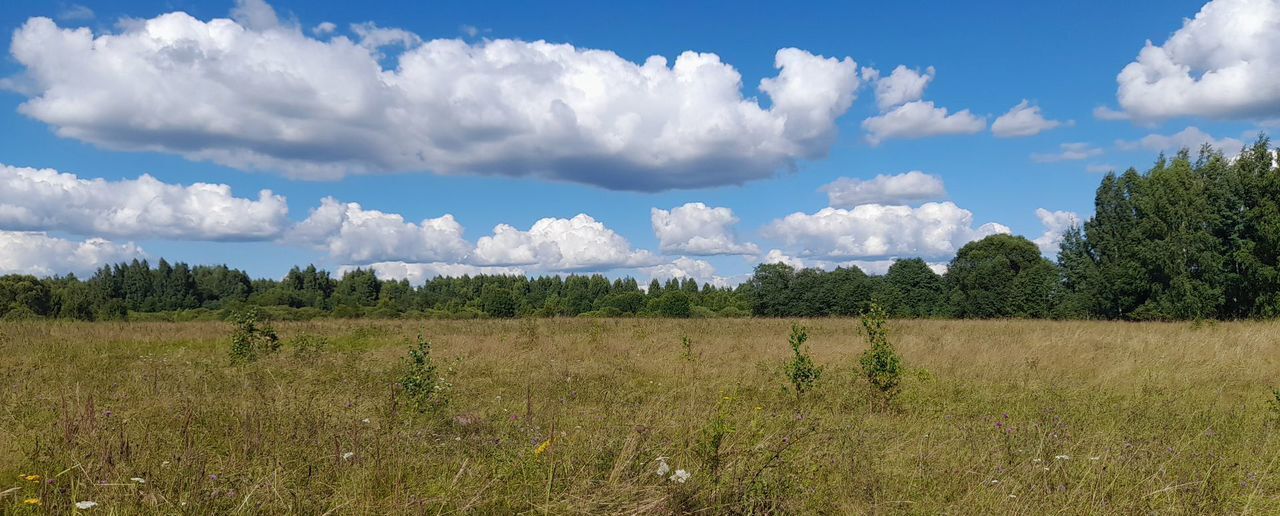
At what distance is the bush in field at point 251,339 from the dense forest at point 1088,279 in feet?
37.8

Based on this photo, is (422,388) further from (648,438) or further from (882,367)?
(882,367)

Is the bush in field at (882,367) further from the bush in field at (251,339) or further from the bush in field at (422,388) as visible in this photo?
the bush in field at (251,339)

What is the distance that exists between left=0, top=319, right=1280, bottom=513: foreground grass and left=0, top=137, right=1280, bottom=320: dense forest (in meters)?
3.08

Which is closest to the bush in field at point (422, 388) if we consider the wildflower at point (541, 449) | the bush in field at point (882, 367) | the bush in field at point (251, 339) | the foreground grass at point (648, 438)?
the foreground grass at point (648, 438)

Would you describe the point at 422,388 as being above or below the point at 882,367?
below

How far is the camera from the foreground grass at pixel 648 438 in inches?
144

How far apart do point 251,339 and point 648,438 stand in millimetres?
12381

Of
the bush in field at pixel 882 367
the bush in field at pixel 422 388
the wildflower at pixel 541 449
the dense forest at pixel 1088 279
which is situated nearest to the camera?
the wildflower at pixel 541 449

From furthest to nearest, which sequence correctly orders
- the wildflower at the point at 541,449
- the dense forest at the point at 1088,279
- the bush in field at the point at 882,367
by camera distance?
the dense forest at the point at 1088,279
the bush in field at the point at 882,367
the wildflower at the point at 541,449

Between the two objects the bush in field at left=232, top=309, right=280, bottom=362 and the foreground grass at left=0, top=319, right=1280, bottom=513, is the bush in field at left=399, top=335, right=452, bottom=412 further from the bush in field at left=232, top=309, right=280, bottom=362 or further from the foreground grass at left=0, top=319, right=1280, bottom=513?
the bush in field at left=232, top=309, right=280, bottom=362

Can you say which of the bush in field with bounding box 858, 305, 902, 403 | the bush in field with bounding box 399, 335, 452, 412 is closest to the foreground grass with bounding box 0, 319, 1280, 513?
the bush in field with bounding box 399, 335, 452, 412

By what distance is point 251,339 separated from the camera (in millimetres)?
14133

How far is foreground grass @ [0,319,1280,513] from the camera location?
12.0ft

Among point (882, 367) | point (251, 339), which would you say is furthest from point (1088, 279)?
point (251, 339)
